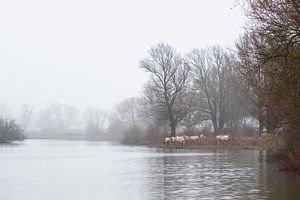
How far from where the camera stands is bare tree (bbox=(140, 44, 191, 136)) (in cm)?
7262

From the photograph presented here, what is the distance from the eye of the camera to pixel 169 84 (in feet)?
241

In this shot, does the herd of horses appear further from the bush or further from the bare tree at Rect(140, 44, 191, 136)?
the bush

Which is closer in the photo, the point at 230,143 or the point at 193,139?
the point at 230,143

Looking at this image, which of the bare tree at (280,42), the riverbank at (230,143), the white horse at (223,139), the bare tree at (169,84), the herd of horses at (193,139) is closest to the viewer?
the bare tree at (280,42)

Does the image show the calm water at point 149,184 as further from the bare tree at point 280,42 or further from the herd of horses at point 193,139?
the herd of horses at point 193,139

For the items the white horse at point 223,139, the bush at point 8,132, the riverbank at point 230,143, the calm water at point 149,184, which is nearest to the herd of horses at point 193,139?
the white horse at point 223,139

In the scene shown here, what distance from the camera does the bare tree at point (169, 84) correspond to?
72.6 metres

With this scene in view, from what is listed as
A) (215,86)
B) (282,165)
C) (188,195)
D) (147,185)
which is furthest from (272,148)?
(215,86)

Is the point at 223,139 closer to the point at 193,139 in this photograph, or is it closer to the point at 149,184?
the point at 193,139

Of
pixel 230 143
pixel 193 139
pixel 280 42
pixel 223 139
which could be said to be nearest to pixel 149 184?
pixel 280 42

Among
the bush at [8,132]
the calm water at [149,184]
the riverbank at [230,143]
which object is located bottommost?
the calm water at [149,184]

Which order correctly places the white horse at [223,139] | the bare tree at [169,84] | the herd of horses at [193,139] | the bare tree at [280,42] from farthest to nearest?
the bare tree at [169,84] < the herd of horses at [193,139] < the white horse at [223,139] < the bare tree at [280,42]

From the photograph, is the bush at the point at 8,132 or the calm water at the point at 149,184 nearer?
the calm water at the point at 149,184

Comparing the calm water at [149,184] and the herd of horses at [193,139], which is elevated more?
the herd of horses at [193,139]
